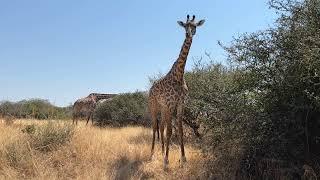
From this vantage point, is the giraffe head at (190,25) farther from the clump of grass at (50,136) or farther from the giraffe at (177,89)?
the clump of grass at (50,136)

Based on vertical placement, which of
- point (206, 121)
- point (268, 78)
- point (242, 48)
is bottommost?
point (206, 121)

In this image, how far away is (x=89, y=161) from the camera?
464 inches

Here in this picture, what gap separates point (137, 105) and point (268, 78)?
18.1m

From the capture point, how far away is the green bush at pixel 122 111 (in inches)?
1035

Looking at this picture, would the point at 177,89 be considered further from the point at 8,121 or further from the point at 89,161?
the point at 8,121

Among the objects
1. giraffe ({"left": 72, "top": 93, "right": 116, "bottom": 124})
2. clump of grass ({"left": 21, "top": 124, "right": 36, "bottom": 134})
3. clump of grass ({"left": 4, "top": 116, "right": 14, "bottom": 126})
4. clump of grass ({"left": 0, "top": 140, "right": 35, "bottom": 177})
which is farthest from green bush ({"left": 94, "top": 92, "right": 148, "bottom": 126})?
clump of grass ({"left": 0, "top": 140, "right": 35, "bottom": 177})

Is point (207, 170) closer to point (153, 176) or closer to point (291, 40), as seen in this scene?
point (153, 176)

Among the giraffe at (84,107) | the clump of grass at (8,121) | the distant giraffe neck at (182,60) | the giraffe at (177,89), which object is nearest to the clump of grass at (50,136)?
the giraffe at (177,89)

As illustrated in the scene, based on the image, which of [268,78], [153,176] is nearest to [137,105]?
[153,176]


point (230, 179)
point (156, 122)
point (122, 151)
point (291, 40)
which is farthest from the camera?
point (156, 122)

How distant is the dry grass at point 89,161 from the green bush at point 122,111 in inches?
487

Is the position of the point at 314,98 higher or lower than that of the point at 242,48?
lower

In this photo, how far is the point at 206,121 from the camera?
34.1 ft

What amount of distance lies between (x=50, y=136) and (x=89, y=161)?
5.04ft
